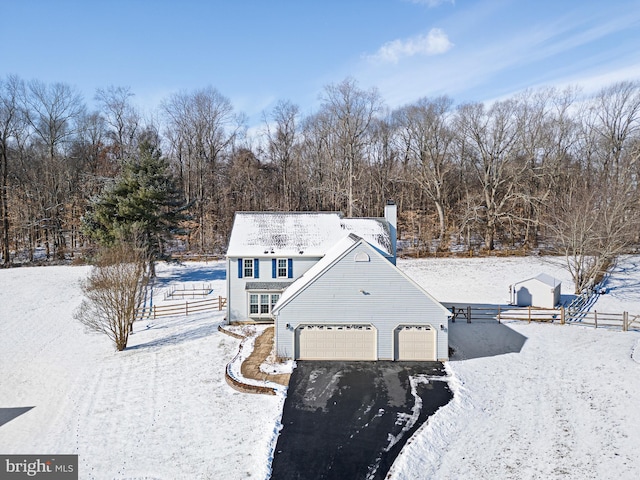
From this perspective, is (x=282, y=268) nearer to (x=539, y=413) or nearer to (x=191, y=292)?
(x=191, y=292)

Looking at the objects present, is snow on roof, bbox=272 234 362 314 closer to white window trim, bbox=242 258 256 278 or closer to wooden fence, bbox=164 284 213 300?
white window trim, bbox=242 258 256 278

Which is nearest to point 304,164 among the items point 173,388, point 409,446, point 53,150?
point 53,150

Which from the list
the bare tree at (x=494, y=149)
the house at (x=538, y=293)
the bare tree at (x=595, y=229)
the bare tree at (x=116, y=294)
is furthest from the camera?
the bare tree at (x=494, y=149)

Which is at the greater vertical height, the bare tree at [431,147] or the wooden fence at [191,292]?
the bare tree at [431,147]

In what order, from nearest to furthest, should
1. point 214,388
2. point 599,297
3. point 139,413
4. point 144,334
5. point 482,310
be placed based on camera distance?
point 139,413
point 214,388
point 144,334
point 482,310
point 599,297

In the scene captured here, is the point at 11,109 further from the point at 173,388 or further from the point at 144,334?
the point at 173,388

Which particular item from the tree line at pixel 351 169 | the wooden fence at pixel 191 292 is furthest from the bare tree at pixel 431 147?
the wooden fence at pixel 191 292

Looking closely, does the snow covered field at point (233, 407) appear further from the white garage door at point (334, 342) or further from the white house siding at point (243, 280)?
the white garage door at point (334, 342)
